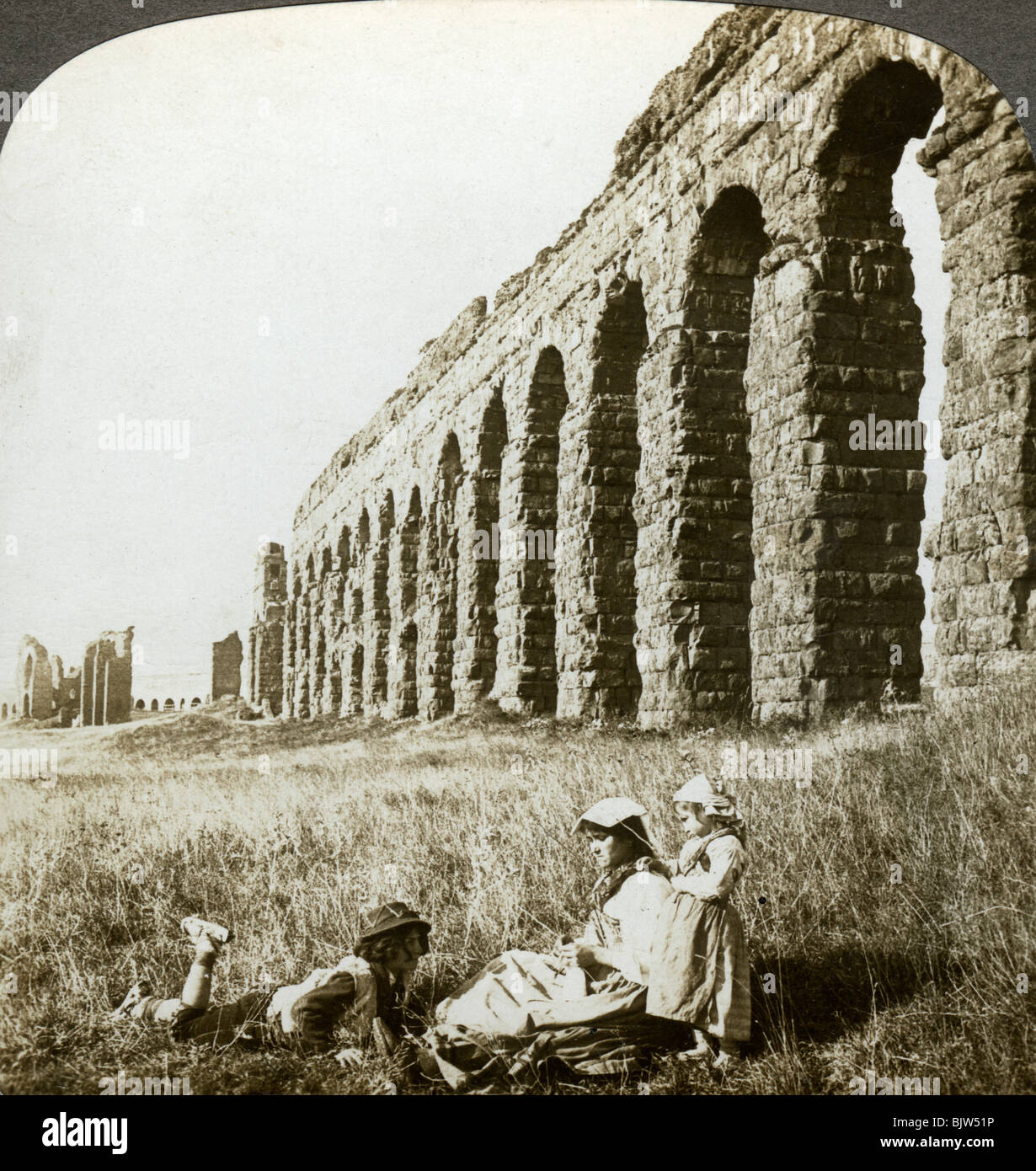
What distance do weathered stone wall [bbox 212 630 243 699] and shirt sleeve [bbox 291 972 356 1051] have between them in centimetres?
194

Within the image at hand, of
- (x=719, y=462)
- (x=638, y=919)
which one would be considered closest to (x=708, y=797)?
(x=638, y=919)

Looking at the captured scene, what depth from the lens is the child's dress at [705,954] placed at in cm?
451

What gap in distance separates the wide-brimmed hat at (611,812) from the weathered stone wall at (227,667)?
2.19 meters

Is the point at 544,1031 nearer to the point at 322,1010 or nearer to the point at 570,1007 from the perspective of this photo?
the point at 570,1007

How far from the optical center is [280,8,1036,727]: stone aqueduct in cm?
622

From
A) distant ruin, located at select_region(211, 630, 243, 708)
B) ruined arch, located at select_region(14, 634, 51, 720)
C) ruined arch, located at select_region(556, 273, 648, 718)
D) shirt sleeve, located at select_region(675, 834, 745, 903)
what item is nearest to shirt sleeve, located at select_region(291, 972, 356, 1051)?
shirt sleeve, located at select_region(675, 834, 745, 903)

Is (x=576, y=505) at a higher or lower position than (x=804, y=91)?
lower

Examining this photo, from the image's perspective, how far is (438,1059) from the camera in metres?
4.55

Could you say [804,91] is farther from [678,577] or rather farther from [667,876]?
[667,876]

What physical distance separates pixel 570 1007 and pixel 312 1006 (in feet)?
3.26

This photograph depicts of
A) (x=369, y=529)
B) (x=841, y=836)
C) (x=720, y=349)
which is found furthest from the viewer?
(x=369, y=529)

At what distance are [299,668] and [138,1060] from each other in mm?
8981

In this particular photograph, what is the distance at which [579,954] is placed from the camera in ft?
15.4

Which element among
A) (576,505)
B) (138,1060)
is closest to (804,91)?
(576,505)
